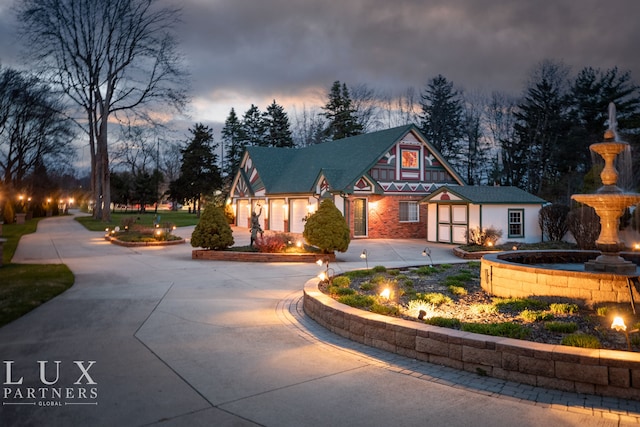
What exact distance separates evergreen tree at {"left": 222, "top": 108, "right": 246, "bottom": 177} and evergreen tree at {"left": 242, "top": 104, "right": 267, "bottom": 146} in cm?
78

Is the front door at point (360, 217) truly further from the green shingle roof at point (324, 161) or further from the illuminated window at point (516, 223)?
the illuminated window at point (516, 223)

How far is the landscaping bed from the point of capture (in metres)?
5.75

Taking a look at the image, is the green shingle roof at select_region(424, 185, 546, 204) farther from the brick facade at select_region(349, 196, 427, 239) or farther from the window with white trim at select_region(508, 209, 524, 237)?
the brick facade at select_region(349, 196, 427, 239)

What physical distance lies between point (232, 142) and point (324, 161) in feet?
128

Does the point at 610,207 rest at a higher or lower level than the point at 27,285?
higher

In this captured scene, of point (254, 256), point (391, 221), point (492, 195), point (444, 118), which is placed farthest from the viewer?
point (444, 118)

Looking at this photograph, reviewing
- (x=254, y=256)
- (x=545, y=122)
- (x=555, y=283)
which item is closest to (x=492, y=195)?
(x=254, y=256)

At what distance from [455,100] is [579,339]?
51.3m

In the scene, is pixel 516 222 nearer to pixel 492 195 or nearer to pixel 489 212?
pixel 489 212

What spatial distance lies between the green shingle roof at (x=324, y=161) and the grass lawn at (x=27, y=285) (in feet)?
53.0

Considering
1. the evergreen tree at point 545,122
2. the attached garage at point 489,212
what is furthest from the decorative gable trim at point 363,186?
the evergreen tree at point 545,122

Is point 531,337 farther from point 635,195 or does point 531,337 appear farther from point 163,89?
point 163,89

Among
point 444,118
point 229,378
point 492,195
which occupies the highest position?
point 444,118

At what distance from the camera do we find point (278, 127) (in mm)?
61875
